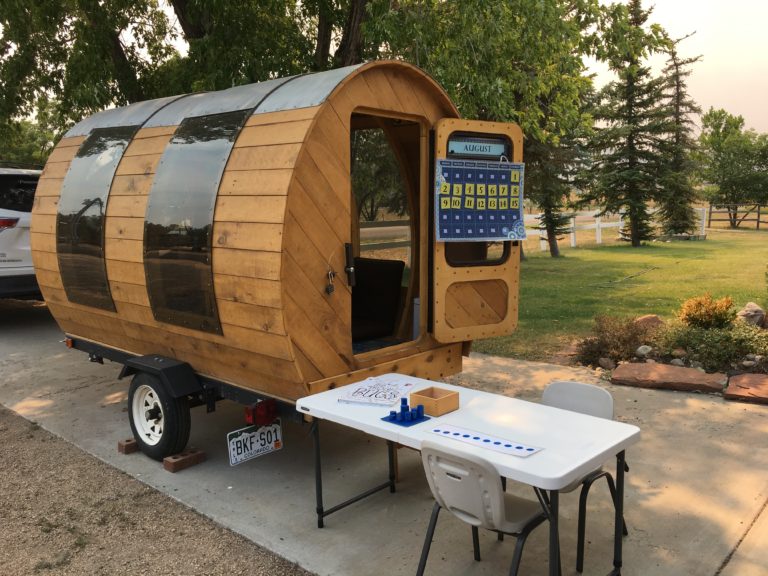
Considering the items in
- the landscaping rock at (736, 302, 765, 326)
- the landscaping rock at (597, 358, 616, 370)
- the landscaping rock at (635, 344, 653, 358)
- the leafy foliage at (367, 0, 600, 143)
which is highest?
the leafy foliage at (367, 0, 600, 143)

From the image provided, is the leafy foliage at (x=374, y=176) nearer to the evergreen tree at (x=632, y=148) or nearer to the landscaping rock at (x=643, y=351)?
the landscaping rock at (x=643, y=351)

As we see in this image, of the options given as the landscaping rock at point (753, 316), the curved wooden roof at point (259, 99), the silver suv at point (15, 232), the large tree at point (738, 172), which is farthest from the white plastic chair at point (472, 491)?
the large tree at point (738, 172)

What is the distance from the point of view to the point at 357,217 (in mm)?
7047

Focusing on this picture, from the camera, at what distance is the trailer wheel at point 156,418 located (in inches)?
196

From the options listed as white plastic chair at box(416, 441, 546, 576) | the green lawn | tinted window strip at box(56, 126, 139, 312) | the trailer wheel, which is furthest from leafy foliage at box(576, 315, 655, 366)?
tinted window strip at box(56, 126, 139, 312)

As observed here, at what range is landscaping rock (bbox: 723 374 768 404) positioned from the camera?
600 centimetres

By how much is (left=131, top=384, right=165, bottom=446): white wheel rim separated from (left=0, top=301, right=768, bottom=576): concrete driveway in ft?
0.64

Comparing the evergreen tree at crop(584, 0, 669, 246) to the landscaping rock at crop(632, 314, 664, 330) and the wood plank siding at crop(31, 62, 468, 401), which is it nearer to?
the landscaping rock at crop(632, 314, 664, 330)

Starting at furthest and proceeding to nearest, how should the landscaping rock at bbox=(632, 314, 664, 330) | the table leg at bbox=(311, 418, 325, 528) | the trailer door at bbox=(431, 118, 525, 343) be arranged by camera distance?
the landscaping rock at bbox=(632, 314, 664, 330) → the trailer door at bbox=(431, 118, 525, 343) → the table leg at bbox=(311, 418, 325, 528)

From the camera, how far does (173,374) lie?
5.04m

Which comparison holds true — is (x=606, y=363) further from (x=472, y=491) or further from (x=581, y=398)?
(x=472, y=491)

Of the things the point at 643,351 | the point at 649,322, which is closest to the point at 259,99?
the point at 643,351

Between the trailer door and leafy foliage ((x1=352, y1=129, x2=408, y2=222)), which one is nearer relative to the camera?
the trailer door

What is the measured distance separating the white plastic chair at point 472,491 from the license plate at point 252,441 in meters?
1.71
